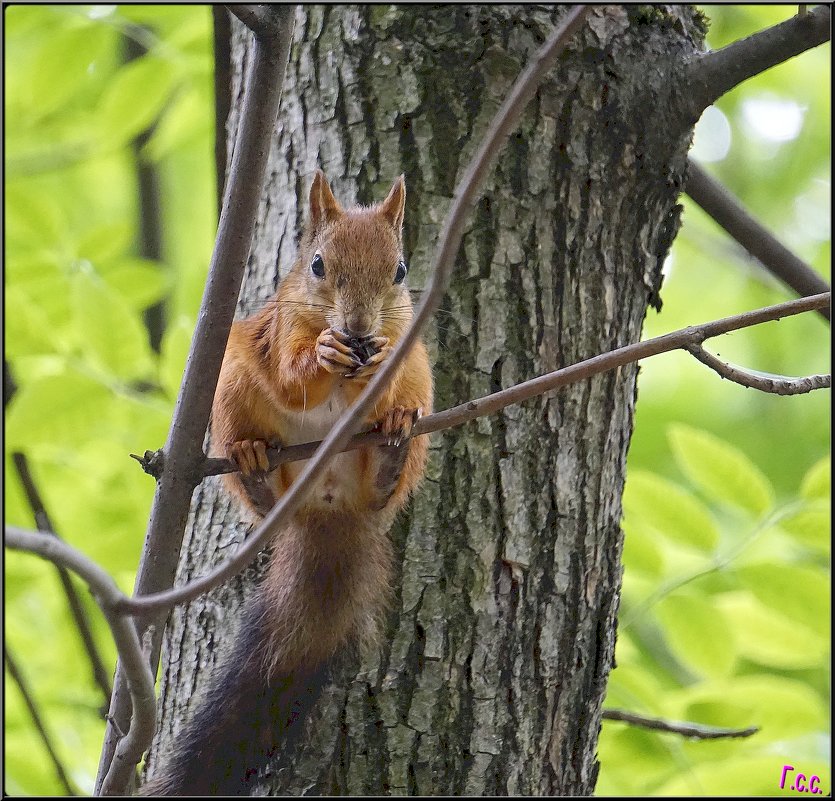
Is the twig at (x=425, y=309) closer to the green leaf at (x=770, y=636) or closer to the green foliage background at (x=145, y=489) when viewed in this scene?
the green foliage background at (x=145, y=489)

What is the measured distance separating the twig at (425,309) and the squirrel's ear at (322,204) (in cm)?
71

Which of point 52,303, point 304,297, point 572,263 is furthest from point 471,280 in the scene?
point 52,303

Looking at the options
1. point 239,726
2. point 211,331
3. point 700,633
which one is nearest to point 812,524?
point 700,633

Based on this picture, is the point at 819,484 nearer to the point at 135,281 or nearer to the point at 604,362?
the point at 604,362

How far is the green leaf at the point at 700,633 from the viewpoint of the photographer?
1786 millimetres

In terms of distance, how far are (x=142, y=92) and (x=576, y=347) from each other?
1153 mm

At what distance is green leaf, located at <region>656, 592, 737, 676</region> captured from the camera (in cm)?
179

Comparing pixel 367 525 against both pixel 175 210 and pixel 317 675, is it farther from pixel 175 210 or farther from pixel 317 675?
pixel 175 210

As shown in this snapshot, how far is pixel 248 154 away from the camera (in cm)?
112

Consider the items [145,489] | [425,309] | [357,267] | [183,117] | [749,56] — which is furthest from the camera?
[183,117]

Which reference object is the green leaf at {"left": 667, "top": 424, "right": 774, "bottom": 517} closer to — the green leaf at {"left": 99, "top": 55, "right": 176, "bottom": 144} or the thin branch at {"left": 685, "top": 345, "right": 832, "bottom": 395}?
the thin branch at {"left": 685, "top": 345, "right": 832, "bottom": 395}


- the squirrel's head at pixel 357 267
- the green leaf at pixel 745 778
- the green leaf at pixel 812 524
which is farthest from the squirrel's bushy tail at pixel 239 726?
the green leaf at pixel 812 524

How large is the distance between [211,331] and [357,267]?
420mm

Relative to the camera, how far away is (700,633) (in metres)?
1.81
